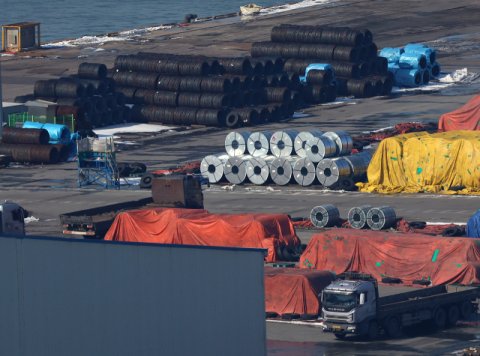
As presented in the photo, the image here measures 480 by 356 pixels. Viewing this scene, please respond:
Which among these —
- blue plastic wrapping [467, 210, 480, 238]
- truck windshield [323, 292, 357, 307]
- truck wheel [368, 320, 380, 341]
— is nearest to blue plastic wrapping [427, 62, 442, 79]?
blue plastic wrapping [467, 210, 480, 238]

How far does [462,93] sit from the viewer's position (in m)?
76.6

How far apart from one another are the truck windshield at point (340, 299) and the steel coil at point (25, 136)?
117 ft

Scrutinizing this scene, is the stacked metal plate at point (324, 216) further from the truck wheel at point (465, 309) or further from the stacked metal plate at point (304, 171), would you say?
the truck wheel at point (465, 309)

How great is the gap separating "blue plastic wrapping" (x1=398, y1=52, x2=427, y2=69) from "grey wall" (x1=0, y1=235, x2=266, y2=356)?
205 ft

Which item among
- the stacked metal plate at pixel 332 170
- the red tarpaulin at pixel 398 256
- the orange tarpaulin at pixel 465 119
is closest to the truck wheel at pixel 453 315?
the red tarpaulin at pixel 398 256

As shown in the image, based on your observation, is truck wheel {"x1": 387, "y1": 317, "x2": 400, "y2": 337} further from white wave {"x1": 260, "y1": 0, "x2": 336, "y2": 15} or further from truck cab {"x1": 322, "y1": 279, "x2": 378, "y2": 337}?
white wave {"x1": 260, "y1": 0, "x2": 336, "y2": 15}

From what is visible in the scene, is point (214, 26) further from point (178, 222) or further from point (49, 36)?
point (178, 222)

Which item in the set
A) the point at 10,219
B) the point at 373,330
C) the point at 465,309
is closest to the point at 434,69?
the point at 10,219

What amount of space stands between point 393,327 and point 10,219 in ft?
55.0

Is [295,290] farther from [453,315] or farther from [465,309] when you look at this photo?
[465,309]

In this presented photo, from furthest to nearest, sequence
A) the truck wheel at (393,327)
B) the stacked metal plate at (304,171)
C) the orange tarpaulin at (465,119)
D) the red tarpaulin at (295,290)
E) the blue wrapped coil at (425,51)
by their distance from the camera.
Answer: the blue wrapped coil at (425,51) → the orange tarpaulin at (465,119) → the stacked metal plate at (304,171) → the red tarpaulin at (295,290) → the truck wheel at (393,327)

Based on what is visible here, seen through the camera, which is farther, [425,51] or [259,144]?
[425,51]

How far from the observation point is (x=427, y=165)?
47.5 metres

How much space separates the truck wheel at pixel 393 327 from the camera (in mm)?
26969
